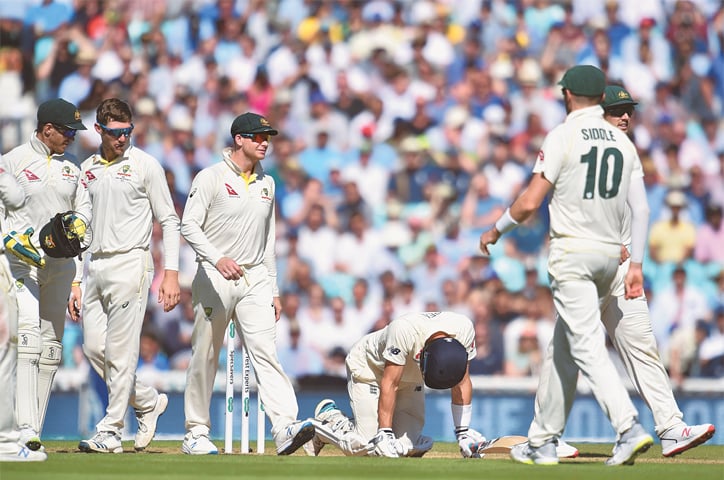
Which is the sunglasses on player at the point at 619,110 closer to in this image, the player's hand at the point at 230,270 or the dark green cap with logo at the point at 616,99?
the dark green cap with logo at the point at 616,99

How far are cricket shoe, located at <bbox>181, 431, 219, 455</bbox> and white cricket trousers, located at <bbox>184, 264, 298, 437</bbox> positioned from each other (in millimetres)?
43

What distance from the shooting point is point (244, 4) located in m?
16.6

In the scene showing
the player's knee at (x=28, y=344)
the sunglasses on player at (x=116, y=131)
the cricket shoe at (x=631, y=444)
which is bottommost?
the cricket shoe at (x=631, y=444)

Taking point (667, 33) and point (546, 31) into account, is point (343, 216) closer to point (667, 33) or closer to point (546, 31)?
point (546, 31)

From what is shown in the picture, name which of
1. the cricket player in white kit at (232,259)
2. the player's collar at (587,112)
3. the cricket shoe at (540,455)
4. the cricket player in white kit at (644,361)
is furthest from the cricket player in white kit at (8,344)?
the cricket player in white kit at (644,361)

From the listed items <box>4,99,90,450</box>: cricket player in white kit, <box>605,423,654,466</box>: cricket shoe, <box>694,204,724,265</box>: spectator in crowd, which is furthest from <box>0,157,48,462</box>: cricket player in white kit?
<box>694,204,724,265</box>: spectator in crowd

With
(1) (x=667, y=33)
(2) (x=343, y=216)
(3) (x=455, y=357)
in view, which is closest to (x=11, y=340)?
(3) (x=455, y=357)

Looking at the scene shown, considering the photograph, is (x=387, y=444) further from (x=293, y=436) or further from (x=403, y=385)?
(x=403, y=385)

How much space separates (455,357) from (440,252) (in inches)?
266

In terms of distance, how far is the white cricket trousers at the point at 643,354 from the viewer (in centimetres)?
795

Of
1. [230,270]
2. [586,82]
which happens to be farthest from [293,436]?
[586,82]

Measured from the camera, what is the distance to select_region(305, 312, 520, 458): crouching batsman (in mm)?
7986

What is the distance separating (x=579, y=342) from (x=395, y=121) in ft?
30.2

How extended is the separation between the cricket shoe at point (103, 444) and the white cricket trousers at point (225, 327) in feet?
1.67
